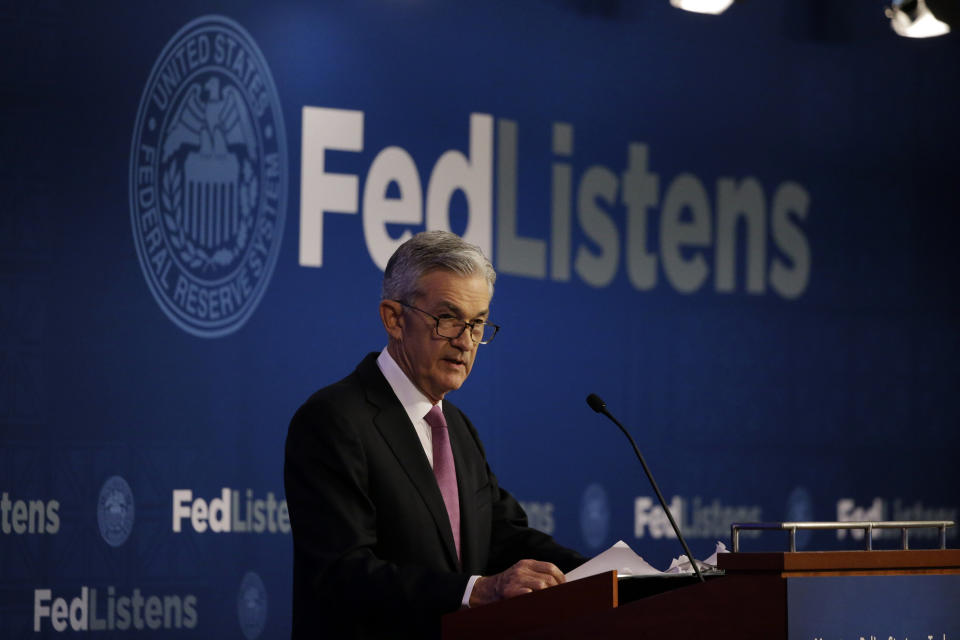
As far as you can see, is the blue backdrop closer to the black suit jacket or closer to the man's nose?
the black suit jacket

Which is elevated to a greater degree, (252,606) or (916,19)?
(916,19)

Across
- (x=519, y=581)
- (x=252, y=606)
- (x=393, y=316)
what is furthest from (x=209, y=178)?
(x=519, y=581)

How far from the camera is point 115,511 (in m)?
4.09

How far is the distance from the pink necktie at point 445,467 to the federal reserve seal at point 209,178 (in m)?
1.70

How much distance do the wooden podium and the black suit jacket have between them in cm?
37

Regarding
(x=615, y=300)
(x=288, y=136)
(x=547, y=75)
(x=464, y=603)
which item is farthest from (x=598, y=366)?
(x=464, y=603)

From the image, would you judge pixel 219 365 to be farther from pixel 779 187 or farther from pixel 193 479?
pixel 779 187

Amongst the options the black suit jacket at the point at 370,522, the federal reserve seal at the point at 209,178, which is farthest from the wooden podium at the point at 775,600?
the federal reserve seal at the point at 209,178

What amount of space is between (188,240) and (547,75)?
162 centimetres

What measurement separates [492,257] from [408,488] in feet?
7.66

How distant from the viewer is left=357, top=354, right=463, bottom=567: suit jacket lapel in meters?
2.65

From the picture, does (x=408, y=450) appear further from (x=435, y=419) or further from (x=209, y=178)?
(x=209, y=178)

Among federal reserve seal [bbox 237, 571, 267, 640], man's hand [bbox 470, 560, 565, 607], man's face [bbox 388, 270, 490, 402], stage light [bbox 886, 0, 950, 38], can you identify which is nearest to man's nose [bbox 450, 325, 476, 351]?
man's face [bbox 388, 270, 490, 402]

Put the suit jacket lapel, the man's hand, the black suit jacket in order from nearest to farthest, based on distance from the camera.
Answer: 1. the man's hand
2. the black suit jacket
3. the suit jacket lapel
